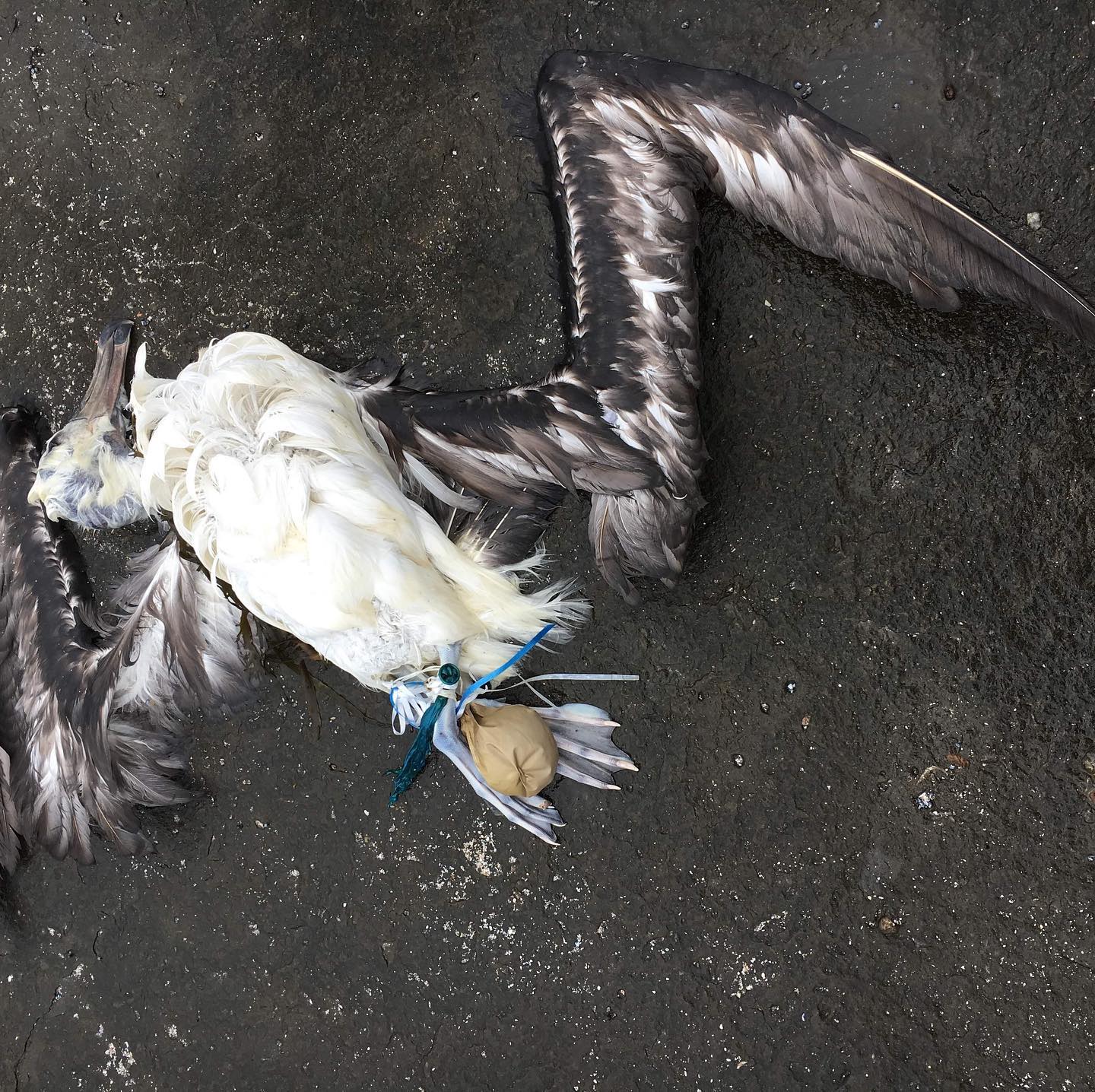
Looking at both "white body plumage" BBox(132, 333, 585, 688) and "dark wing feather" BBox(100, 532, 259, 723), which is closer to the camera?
"white body plumage" BBox(132, 333, 585, 688)

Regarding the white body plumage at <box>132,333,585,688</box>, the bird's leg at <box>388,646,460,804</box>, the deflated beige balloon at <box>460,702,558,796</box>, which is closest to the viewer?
the white body plumage at <box>132,333,585,688</box>

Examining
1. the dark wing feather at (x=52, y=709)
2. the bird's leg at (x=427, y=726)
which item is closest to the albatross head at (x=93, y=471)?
A: the dark wing feather at (x=52, y=709)

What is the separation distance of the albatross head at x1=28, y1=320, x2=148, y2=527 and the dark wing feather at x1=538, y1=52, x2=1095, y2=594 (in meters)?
1.35

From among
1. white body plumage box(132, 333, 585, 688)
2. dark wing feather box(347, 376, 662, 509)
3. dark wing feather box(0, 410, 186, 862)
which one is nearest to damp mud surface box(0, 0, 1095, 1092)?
dark wing feather box(0, 410, 186, 862)

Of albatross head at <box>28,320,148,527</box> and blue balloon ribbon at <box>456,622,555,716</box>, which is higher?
blue balloon ribbon at <box>456,622,555,716</box>

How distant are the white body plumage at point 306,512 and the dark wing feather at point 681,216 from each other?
491mm

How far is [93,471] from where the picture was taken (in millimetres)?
2381

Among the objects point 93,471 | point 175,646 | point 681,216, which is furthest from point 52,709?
point 681,216

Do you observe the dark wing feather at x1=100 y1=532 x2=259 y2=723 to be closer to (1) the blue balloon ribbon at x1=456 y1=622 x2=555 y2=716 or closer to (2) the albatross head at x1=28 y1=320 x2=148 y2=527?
(2) the albatross head at x1=28 y1=320 x2=148 y2=527

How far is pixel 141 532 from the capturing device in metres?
2.67

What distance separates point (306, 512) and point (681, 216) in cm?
106

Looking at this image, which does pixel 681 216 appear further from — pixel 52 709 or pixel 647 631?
pixel 52 709

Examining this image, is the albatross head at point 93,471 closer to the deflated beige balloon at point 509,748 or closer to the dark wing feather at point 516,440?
the dark wing feather at point 516,440

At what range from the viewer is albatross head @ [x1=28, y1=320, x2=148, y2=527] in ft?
7.78
